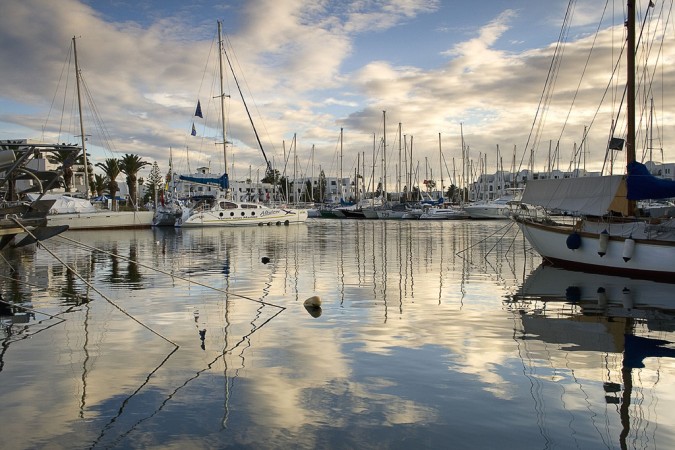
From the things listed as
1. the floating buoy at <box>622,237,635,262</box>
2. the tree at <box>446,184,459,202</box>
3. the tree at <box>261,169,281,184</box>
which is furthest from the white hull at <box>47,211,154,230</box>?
the tree at <box>446,184,459,202</box>

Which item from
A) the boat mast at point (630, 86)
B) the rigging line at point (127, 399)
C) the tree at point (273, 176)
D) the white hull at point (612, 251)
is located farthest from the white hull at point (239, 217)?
the rigging line at point (127, 399)

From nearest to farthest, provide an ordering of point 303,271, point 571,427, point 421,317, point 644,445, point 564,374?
point 644,445 < point 571,427 < point 564,374 < point 421,317 < point 303,271

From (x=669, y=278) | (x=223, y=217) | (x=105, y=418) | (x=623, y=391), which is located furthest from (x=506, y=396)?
(x=223, y=217)

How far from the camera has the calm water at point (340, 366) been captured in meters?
6.81

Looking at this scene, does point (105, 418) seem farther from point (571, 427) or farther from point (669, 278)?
Answer: point (669, 278)

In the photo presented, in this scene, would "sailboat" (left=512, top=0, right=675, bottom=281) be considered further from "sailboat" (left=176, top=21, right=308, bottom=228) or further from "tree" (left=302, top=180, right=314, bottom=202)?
"tree" (left=302, top=180, right=314, bottom=202)

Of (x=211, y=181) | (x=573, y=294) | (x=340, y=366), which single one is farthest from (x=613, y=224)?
(x=211, y=181)

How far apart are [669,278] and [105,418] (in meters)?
18.2

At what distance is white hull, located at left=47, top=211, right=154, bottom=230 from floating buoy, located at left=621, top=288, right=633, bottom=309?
162 feet

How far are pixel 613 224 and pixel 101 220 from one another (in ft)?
162

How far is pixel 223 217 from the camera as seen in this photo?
63.6 meters

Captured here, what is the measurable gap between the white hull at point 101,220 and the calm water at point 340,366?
40.9 metres

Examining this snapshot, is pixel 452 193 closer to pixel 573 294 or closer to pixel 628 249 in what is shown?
pixel 628 249

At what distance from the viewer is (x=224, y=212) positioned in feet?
210
